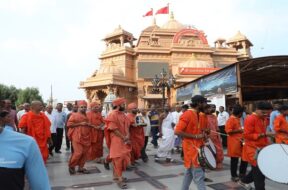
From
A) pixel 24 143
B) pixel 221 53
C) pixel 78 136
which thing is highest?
pixel 221 53

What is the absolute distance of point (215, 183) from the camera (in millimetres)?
5762

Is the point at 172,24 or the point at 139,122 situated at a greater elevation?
the point at 172,24

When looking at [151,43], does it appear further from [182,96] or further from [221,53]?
[182,96]

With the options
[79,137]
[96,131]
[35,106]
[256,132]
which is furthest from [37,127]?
[256,132]

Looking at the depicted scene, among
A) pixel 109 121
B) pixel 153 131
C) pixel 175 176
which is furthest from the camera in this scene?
pixel 153 131

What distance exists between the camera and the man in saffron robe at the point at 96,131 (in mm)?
8203

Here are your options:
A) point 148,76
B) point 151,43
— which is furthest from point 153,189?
point 151,43

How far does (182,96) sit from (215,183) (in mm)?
13630

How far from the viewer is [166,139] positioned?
28.0 feet

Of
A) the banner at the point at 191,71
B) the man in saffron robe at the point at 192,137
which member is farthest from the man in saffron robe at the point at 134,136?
the banner at the point at 191,71

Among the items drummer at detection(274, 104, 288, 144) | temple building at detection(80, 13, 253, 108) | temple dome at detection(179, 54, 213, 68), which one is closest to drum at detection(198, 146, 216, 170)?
drummer at detection(274, 104, 288, 144)

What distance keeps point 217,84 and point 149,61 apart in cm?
2715

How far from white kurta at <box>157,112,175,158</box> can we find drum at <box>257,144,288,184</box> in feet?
15.2

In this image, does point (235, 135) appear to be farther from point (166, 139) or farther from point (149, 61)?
point (149, 61)
